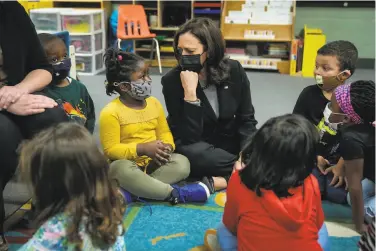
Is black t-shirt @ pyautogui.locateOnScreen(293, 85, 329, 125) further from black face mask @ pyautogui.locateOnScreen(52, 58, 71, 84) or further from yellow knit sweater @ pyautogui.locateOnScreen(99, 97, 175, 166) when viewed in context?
black face mask @ pyautogui.locateOnScreen(52, 58, 71, 84)

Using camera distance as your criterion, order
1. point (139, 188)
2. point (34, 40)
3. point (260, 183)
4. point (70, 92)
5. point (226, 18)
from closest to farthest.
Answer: point (260, 183), point (34, 40), point (139, 188), point (70, 92), point (226, 18)

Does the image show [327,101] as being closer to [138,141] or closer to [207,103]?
[207,103]

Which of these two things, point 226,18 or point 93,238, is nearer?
point 93,238

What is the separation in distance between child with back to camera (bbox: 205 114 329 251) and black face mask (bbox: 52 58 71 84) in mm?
1140

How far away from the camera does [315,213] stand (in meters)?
1.15

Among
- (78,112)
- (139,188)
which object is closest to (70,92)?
(78,112)

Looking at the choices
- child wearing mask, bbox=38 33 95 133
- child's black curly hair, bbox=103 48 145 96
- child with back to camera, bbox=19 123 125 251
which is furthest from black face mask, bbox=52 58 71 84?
child with back to camera, bbox=19 123 125 251

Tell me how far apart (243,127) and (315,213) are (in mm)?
844

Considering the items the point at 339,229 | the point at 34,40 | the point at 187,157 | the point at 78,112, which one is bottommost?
the point at 339,229

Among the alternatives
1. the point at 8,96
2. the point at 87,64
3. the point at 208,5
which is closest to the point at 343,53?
the point at 8,96

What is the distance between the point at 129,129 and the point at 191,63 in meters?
0.39

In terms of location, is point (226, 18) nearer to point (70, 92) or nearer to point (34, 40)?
point (70, 92)

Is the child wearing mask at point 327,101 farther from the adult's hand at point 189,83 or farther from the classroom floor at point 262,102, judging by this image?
the adult's hand at point 189,83

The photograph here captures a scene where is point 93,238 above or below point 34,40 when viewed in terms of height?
below
